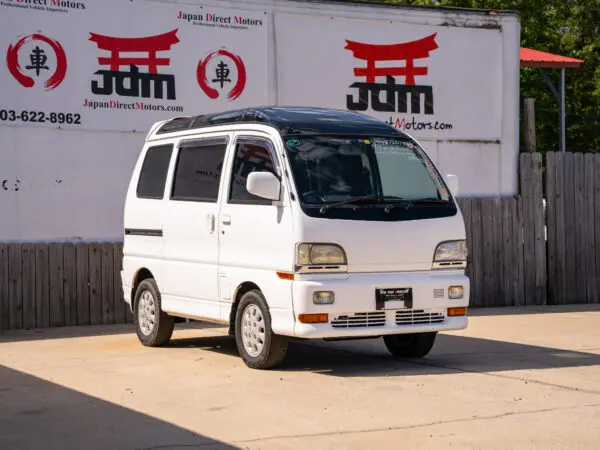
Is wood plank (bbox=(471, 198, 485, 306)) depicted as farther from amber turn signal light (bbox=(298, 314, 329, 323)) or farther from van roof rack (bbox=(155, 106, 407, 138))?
amber turn signal light (bbox=(298, 314, 329, 323))

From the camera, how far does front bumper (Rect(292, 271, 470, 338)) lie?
1005cm

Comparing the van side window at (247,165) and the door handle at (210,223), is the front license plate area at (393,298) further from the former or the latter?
the door handle at (210,223)

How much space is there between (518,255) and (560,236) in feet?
2.31

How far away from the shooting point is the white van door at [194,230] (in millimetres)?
11398

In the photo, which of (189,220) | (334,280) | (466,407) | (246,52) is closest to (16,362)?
(189,220)

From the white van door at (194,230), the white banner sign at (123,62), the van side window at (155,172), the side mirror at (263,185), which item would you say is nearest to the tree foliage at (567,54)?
the white banner sign at (123,62)

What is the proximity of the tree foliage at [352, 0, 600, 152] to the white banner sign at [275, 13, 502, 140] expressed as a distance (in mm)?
31589

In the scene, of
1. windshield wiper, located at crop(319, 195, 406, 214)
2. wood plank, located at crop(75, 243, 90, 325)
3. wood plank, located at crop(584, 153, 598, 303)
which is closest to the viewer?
windshield wiper, located at crop(319, 195, 406, 214)

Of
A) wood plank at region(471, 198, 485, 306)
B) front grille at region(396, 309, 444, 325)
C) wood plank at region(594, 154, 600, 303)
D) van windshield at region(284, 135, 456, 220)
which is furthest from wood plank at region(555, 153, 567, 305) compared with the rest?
front grille at region(396, 309, 444, 325)

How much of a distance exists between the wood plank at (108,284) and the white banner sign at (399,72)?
10.4ft

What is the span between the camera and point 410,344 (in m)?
11.4

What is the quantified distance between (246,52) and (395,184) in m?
5.72

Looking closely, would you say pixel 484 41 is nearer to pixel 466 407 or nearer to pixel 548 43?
pixel 466 407

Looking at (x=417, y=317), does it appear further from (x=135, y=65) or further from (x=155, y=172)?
(x=135, y=65)
